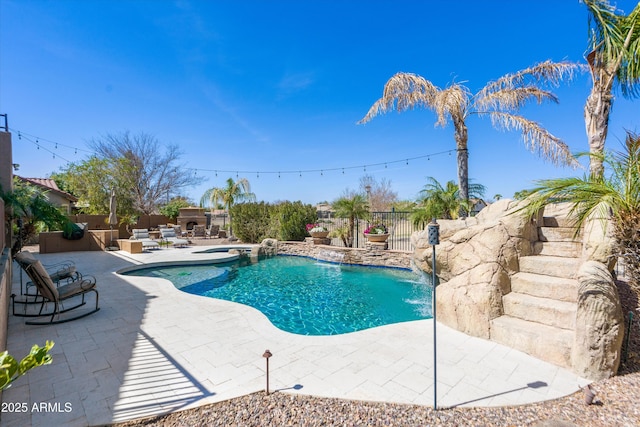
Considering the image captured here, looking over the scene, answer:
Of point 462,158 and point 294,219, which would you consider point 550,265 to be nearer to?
point 462,158

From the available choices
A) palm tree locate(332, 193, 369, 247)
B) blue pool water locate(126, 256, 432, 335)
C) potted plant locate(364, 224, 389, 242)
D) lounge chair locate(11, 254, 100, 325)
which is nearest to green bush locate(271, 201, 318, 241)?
blue pool water locate(126, 256, 432, 335)

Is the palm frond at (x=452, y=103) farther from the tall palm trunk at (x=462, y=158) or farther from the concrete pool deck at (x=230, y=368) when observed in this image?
the concrete pool deck at (x=230, y=368)

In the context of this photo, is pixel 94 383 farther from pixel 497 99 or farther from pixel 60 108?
pixel 60 108

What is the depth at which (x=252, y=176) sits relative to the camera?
21312mm

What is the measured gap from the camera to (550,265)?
13.6 ft

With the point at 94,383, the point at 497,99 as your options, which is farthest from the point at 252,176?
the point at 94,383

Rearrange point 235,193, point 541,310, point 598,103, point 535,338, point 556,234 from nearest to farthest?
point 535,338, point 541,310, point 556,234, point 598,103, point 235,193

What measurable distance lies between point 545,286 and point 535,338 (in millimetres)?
883

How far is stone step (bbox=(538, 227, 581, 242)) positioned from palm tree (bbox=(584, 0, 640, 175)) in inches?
39.5

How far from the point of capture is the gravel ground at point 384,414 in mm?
2271

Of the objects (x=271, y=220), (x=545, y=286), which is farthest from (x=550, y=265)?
(x=271, y=220)

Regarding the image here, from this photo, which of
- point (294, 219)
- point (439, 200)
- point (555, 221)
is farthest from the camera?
point (294, 219)

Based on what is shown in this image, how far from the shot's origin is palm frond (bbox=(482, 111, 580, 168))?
8.02 meters

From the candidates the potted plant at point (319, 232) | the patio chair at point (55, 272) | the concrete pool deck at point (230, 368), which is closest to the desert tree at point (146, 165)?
the patio chair at point (55, 272)
